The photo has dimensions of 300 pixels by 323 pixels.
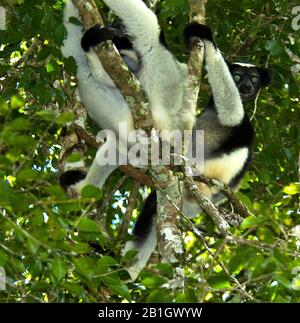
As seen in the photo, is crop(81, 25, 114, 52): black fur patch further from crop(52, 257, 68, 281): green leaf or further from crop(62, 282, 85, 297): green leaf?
crop(52, 257, 68, 281): green leaf

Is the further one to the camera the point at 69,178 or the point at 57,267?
the point at 69,178

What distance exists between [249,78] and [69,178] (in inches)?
94.5

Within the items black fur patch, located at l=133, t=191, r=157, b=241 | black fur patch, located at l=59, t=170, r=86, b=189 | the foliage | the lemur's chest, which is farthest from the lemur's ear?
black fur patch, located at l=59, t=170, r=86, b=189

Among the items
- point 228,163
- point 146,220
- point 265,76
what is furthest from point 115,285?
point 265,76

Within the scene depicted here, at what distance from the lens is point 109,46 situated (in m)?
4.35

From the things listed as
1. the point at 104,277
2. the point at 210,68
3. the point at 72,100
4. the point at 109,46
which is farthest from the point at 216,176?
the point at 104,277

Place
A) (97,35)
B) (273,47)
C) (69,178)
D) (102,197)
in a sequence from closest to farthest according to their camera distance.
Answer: (97,35)
(69,178)
(273,47)
(102,197)

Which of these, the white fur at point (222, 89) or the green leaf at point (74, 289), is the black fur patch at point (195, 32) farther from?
the green leaf at point (74, 289)

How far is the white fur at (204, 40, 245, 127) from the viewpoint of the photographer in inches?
213

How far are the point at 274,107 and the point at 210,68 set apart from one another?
1.71 m

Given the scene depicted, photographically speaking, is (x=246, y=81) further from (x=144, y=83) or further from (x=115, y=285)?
(x=115, y=285)

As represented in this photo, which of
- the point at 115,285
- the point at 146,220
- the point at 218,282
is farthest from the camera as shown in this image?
the point at 146,220

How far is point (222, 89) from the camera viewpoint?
5559 mm

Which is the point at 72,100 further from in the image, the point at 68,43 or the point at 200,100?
the point at 200,100
